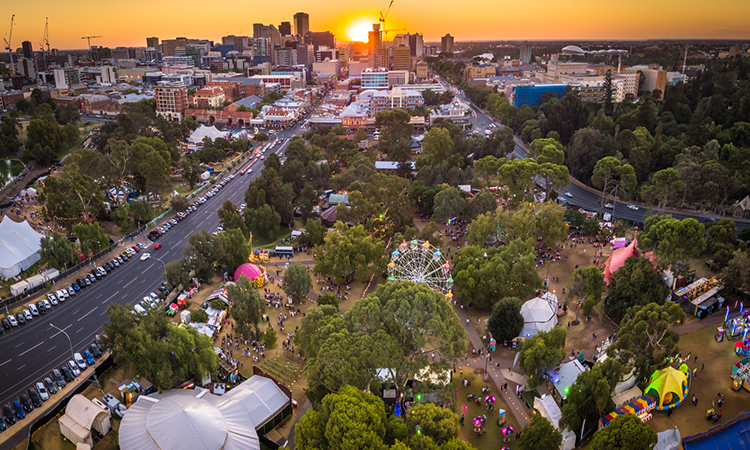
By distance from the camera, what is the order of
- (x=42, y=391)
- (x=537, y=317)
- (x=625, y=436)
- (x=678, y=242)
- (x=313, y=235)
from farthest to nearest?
(x=313, y=235)
(x=678, y=242)
(x=537, y=317)
(x=42, y=391)
(x=625, y=436)

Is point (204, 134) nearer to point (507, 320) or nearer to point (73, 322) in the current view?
point (73, 322)

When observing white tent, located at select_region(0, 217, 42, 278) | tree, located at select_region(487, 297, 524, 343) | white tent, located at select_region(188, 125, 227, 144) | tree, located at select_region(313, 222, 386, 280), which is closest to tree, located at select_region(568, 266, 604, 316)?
tree, located at select_region(487, 297, 524, 343)

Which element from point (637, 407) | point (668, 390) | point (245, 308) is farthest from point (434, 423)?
point (245, 308)

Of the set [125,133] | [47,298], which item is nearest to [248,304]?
[47,298]

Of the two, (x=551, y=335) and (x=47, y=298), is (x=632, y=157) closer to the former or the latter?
(x=551, y=335)

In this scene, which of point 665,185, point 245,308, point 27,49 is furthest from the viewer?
point 27,49

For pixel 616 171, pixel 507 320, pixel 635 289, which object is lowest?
pixel 507 320

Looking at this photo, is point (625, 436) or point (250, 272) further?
point (250, 272)
